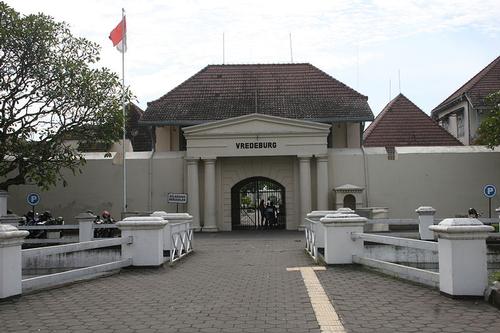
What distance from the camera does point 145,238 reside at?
11188mm

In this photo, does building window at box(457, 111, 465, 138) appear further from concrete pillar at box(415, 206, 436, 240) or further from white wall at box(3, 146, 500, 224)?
concrete pillar at box(415, 206, 436, 240)

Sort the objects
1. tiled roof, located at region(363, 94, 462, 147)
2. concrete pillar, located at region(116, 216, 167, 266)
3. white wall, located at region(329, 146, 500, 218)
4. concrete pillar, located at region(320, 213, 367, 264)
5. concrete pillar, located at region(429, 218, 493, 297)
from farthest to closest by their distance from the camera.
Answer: tiled roof, located at region(363, 94, 462, 147)
white wall, located at region(329, 146, 500, 218)
concrete pillar, located at region(320, 213, 367, 264)
concrete pillar, located at region(116, 216, 167, 266)
concrete pillar, located at region(429, 218, 493, 297)

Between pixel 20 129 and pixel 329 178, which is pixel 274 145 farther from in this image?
pixel 20 129

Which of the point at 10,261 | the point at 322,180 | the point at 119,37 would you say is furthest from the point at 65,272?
the point at 119,37

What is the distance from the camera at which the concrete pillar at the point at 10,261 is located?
7.67 meters

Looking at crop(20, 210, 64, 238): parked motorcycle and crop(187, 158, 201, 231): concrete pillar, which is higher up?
crop(187, 158, 201, 231): concrete pillar

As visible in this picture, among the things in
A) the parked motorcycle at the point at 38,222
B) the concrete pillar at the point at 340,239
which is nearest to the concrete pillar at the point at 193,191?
the parked motorcycle at the point at 38,222

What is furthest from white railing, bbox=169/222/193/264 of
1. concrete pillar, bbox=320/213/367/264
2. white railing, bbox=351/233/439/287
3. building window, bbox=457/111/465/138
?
building window, bbox=457/111/465/138

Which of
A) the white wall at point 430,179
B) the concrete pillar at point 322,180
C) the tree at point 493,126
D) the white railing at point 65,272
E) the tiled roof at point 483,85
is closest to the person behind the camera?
the white railing at point 65,272

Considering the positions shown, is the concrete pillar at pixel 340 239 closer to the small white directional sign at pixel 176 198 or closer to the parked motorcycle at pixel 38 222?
the parked motorcycle at pixel 38 222

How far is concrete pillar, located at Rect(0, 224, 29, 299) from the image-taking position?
7672 mm

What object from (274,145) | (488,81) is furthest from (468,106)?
(274,145)

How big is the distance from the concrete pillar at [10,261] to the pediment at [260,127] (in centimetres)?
1902

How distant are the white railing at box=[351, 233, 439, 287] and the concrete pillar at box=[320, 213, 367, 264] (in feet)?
0.40
